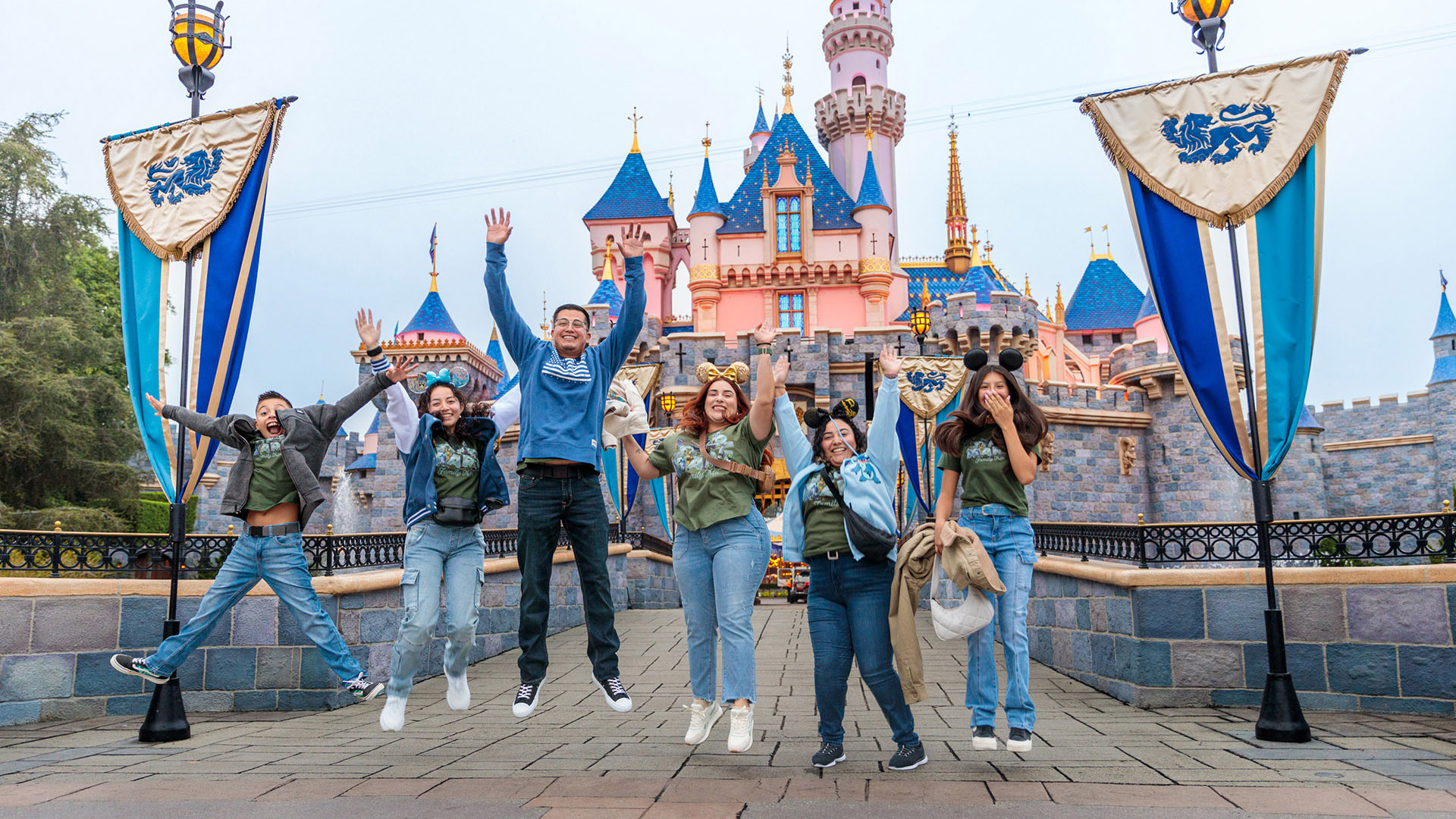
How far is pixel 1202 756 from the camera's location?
413 cm

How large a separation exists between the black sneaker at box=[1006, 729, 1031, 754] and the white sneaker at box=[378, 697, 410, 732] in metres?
2.80

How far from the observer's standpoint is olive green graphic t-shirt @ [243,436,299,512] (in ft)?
15.9

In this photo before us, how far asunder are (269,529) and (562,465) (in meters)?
1.75

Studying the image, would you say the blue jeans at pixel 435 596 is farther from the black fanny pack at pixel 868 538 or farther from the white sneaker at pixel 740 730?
the black fanny pack at pixel 868 538

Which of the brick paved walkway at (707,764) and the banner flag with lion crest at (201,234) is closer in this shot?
the brick paved walkway at (707,764)

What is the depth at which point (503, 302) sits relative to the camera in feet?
14.8

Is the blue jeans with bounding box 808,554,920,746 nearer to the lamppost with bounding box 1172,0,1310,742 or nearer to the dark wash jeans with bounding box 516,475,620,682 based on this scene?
the dark wash jeans with bounding box 516,475,620,682

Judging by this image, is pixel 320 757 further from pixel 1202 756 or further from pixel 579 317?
pixel 1202 756

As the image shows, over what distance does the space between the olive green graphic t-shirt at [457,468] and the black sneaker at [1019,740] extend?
→ 2.68 m

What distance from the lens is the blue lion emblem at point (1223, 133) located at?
5.47 meters

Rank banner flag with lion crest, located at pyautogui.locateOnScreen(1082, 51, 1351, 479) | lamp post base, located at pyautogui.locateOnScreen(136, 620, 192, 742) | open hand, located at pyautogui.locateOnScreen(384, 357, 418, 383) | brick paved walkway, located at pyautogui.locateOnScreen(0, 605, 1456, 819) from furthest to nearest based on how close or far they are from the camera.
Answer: banner flag with lion crest, located at pyautogui.locateOnScreen(1082, 51, 1351, 479)
lamp post base, located at pyautogui.locateOnScreen(136, 620, 192, 742)
open hand, located at pyautogui.locateOnScreen(384, 357, 418, 383)
brick paved walkway, located at pyautogui.locateOnScreen(0, 605, 1456, 819)

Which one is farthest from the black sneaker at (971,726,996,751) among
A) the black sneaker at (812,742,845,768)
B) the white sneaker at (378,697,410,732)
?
the white sneaker at (378,697,410,732)

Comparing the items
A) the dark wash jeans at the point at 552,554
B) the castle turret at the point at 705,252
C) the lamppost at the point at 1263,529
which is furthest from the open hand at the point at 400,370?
the castle turret at the point at 705,252

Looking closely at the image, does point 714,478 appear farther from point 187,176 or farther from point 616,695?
point 187,176
